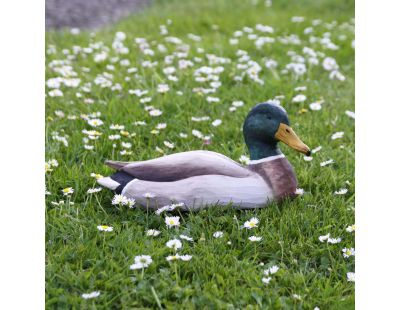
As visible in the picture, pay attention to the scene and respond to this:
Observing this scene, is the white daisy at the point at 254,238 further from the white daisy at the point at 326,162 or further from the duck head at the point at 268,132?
the white daisy at the point at 326,162

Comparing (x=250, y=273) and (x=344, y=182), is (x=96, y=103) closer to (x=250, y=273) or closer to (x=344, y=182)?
(x=344, y=182)

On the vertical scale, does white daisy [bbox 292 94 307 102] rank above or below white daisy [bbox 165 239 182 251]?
above

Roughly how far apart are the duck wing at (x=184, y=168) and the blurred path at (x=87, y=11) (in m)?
3.90

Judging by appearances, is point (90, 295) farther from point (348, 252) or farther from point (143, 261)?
point (348, 252)

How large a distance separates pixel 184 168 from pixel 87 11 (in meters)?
4.98

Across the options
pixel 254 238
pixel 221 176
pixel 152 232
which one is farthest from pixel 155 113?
pixel 254 238

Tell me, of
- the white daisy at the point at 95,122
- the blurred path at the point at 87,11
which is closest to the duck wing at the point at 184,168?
the white daisy at the point at 95,122

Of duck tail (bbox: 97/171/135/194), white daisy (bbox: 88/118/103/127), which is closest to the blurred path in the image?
white daisy (bbox: 88/118/103/127)

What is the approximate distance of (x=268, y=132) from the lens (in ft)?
8.87

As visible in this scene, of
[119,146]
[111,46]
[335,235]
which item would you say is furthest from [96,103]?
[335,235]

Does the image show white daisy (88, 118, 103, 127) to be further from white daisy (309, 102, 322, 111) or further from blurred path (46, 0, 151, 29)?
blurred path (46, 0, 151, 29)

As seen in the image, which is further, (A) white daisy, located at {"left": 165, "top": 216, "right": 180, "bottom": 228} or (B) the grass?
(A) white daisy, located at {"left": 165, "top": 216, "right": 180, "bottom": 228}

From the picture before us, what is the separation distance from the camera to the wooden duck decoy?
2.61m

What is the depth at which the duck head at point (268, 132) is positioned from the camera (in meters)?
2.70
